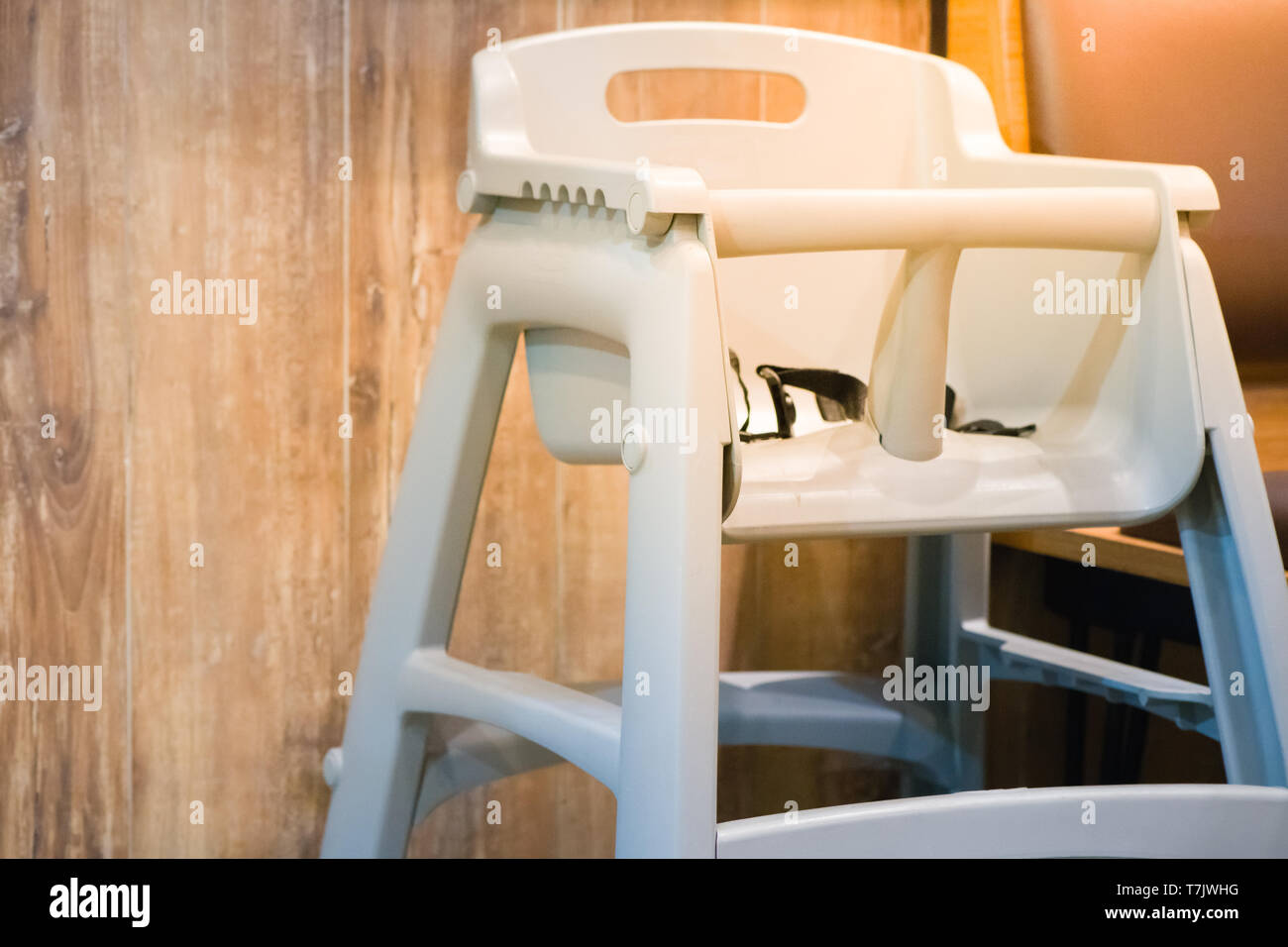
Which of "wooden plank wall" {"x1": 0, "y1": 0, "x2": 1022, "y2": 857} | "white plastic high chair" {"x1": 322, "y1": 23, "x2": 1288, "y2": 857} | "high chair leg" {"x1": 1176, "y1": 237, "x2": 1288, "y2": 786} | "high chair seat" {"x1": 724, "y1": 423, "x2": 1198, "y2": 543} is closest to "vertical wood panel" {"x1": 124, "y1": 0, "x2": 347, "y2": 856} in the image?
"wooden plank wall" {"x1": 0, "y1": 0, "x2": 1022, "y2": 857}

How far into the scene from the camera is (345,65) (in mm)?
1075

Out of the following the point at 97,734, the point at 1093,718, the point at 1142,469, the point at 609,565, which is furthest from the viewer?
the point at 1093,718

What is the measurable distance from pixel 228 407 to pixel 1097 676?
0.75 meters

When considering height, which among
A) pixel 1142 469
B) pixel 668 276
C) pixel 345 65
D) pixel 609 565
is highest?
pixel 345 65

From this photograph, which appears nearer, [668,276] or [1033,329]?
[668,276]

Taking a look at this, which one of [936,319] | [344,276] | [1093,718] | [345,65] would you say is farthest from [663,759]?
[1093,718]

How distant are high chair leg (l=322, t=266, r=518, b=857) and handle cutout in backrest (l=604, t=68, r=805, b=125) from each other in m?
0.37

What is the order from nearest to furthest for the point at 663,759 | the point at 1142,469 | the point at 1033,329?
the point at 663,759 → the point at 1142,469 → the point at 1033,329

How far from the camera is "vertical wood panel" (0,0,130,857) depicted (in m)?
1.00

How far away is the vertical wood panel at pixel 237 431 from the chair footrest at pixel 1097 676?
1.91 ft

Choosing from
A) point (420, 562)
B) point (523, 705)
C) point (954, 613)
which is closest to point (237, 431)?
point (420, 562)

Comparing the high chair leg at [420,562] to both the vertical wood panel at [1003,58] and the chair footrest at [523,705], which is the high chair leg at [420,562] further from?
the vertical wood panel at [1003,58]

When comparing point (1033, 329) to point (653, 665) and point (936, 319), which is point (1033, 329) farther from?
point (653, 665)
